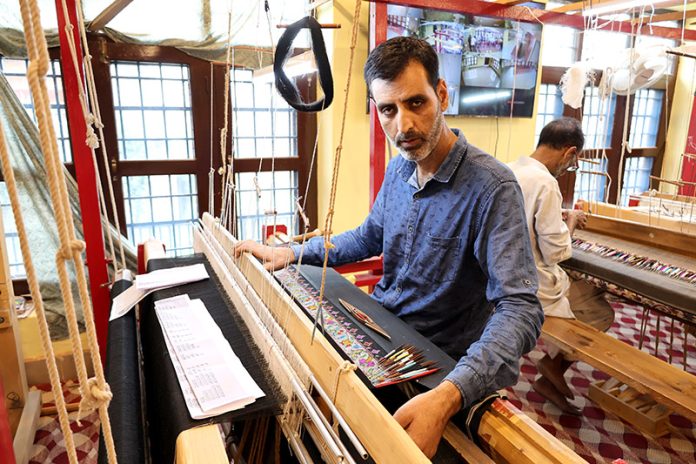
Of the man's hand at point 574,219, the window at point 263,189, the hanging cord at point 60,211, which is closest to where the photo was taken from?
the hanging cord at point 60,211

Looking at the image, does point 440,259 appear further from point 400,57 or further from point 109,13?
point 109,13

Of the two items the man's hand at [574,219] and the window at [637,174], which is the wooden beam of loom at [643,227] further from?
the window at [637,174]

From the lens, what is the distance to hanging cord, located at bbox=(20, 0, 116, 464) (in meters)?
0.46

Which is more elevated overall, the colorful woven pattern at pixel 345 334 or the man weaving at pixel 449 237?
the man weaving at pixel 449 237

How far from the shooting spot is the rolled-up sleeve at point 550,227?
90.7 inches

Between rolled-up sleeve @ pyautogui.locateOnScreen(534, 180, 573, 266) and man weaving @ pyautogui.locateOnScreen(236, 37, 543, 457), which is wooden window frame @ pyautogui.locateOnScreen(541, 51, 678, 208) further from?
man weaving @ pyautogui.locateOnScreen(236, 37, 543, 457)

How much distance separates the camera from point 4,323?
7.22ft

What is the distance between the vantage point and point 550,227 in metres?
2.34

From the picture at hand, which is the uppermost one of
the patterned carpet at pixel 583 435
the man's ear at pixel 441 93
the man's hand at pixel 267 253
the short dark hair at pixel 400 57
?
the short dark hair at pixel 400 57

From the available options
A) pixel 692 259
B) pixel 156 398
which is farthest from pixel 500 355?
pixel 692 259

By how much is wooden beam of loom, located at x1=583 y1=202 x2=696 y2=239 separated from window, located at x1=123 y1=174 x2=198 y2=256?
10.2 feet

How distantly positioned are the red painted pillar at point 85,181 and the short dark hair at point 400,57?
1279 mm

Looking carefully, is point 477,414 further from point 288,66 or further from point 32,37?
point 288,66

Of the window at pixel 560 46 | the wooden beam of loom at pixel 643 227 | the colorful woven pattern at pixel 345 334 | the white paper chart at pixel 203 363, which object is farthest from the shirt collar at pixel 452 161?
the window at pixel 560 46
